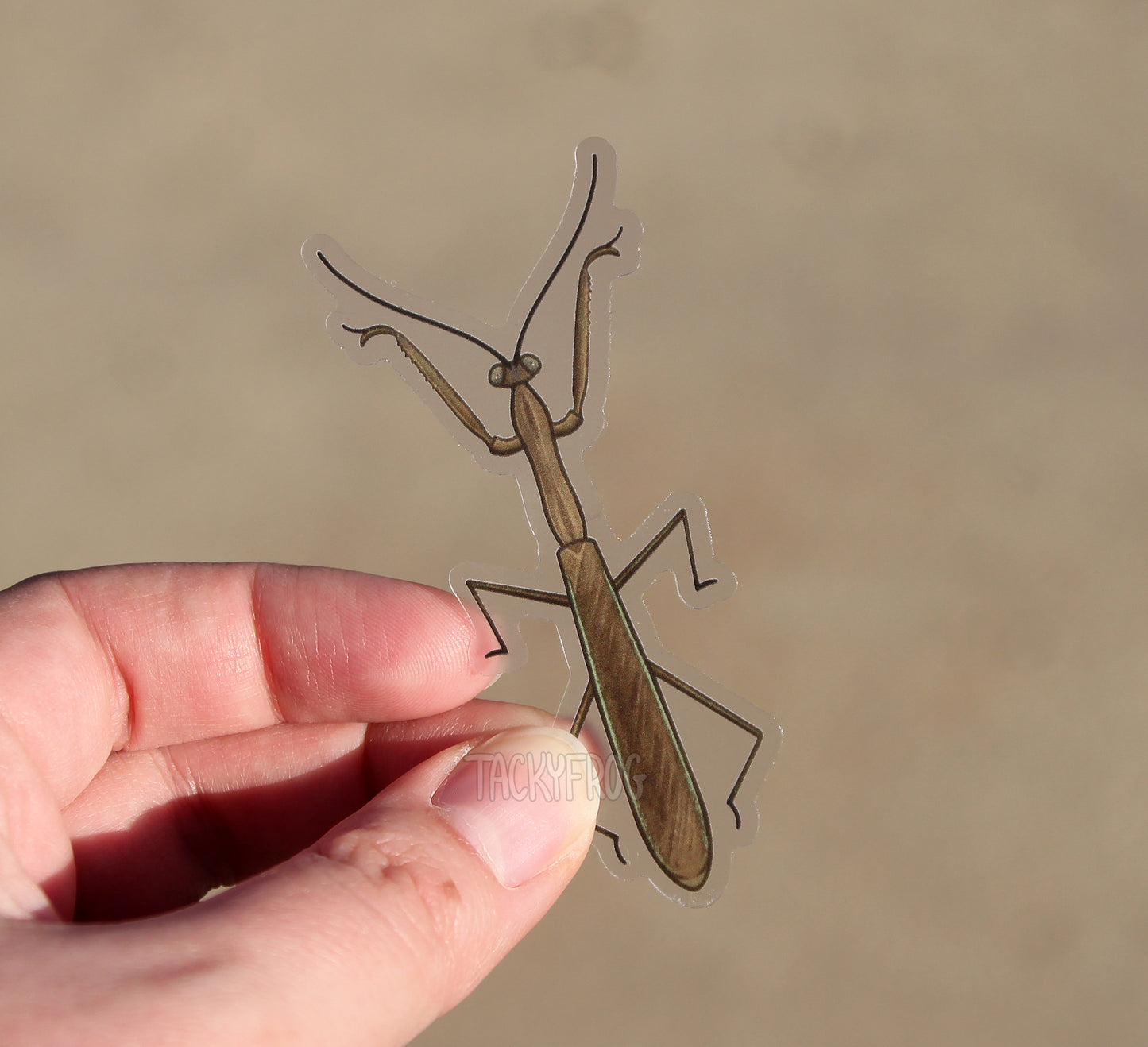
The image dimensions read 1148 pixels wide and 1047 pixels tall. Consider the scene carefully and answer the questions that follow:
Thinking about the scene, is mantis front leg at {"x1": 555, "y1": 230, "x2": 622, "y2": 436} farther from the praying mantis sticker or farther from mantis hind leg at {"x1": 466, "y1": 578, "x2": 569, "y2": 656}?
mantis hind leg at {"x1": 466, "y1": 578, "x2": 569, "y2": 656}

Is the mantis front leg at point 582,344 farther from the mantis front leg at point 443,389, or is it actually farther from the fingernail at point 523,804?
the fingernail at point 523,804

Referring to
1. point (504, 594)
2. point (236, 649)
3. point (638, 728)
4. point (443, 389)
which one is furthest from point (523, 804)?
point (236, 649)

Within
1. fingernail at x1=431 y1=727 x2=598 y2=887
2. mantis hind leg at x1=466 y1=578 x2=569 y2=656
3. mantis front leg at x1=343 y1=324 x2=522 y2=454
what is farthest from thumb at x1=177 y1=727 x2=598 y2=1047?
mantis front leg at x1=343 y1=324 x2=522 y2=454

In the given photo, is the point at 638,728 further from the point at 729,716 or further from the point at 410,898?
the point at 410,898

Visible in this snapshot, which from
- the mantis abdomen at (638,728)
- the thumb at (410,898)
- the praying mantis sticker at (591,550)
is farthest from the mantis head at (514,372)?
the thumb at (410,898)

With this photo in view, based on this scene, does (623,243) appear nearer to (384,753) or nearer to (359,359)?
(359,359)
